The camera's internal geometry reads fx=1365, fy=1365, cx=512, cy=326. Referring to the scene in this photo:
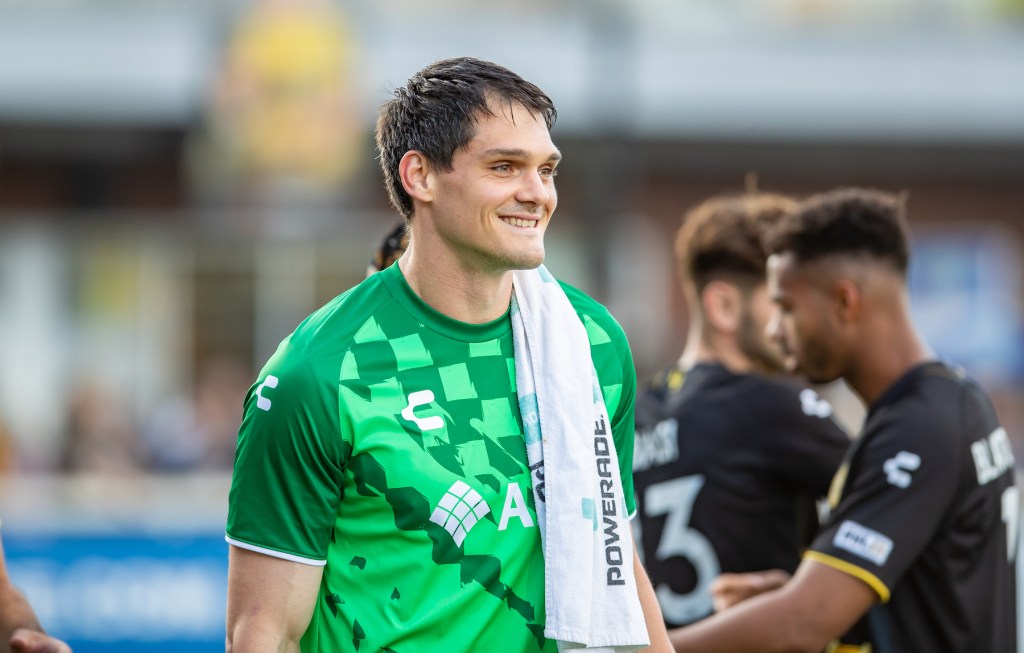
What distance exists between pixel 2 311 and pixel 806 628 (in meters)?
16.3

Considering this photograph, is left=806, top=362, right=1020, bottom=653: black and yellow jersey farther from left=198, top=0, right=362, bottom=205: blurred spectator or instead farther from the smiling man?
left=198, top=0, right=362, bottom=205: blurred spectator

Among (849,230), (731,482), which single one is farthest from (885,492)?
(849,230)

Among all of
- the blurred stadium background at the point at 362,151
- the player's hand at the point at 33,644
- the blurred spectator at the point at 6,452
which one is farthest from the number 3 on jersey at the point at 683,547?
the blurred stadium background at the point at 362,151

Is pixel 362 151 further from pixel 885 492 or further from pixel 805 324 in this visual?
pixel 885 492

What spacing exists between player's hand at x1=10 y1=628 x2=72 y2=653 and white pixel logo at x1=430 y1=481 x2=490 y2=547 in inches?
49.0

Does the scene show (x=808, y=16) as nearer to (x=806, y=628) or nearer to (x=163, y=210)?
(x=163, y=210)

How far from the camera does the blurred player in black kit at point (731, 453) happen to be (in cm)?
438

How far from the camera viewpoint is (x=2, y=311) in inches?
717

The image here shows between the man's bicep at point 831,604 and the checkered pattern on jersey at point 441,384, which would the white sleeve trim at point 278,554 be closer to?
the checkered pattern on jersey at point 441,384

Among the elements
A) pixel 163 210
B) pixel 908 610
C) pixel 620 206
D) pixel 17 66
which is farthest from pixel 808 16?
pixel 908 610

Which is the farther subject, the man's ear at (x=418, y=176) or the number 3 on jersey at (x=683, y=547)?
the number 3 on jersey at (x=683, y=547)

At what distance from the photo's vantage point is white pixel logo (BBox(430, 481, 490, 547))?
296cm

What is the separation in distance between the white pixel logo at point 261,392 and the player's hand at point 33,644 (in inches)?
43.7

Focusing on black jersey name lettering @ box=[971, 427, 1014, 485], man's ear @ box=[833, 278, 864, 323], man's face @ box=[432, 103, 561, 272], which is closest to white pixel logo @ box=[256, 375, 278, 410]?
man's face @ box=[432, 103, 561, 272]
